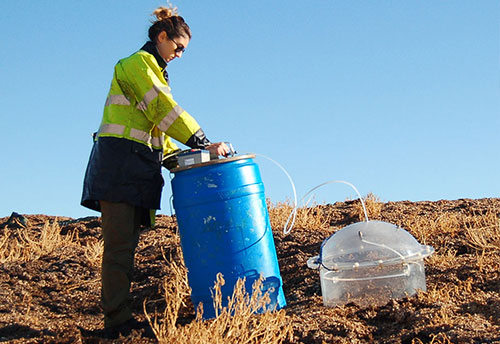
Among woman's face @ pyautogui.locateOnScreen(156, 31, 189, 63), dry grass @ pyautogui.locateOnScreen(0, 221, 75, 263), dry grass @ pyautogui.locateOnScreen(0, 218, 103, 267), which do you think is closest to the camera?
woman's face @ pyautogui.locateOnScreen(156, 31, 189, 63)

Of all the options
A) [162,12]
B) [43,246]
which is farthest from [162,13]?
[43,246]

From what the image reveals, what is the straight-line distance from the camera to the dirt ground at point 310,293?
3967 millimetres

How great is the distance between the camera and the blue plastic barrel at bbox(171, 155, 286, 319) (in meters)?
4.28

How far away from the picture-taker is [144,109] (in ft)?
14.4

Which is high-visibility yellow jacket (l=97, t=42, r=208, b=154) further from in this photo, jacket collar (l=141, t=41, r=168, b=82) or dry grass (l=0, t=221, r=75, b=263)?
dry grass (l=0, t=221, r=75, b=263)

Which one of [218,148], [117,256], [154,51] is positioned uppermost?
[154,51]

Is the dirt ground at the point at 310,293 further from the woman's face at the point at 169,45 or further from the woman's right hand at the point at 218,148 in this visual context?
the woman's face at the point at 169,45

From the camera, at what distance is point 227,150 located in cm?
440

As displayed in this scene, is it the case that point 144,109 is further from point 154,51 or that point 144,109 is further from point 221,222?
point 221,222

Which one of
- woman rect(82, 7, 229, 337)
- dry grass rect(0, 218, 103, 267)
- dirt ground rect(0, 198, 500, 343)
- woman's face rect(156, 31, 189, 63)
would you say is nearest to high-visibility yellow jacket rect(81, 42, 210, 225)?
woman rect(82, 7, 229, 337)

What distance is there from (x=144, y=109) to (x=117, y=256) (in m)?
0.98

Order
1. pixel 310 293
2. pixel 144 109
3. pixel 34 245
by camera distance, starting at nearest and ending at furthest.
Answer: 1. pixel 144 109
2. pixel 310 293
3. pixel 34 245

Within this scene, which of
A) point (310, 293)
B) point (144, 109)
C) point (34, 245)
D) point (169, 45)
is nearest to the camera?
point (144, 109)

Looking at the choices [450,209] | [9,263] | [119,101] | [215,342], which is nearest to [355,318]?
[215,342]
